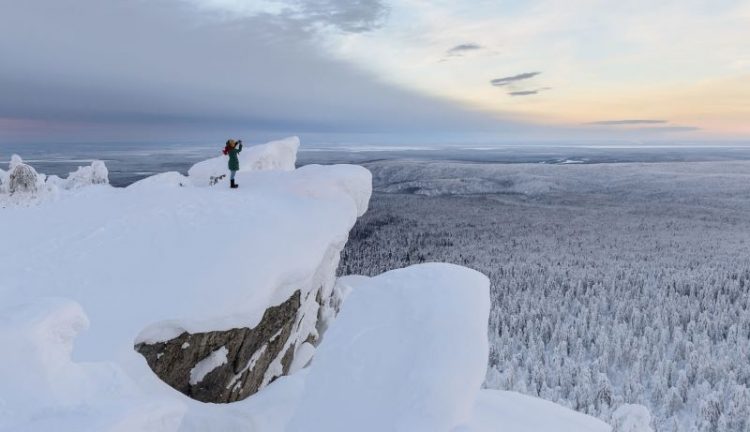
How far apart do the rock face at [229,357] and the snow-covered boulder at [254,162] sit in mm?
10611

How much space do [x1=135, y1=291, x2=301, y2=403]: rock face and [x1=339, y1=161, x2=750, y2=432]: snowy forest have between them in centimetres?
1006

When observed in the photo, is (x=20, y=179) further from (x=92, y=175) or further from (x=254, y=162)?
(x=254, y=162)

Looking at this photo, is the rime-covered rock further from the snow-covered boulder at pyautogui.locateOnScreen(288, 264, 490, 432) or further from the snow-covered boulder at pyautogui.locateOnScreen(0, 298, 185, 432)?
the snow-covered boulder at pyautogui.locateOnScreen(288, 264, 490, 432)

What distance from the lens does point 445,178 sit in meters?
120

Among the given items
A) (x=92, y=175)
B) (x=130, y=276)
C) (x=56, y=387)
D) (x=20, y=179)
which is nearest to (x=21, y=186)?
(x=20, y=179)

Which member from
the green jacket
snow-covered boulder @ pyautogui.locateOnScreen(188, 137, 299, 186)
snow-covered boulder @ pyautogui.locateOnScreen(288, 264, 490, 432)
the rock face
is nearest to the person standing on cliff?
the green jacket

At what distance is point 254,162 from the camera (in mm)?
24281

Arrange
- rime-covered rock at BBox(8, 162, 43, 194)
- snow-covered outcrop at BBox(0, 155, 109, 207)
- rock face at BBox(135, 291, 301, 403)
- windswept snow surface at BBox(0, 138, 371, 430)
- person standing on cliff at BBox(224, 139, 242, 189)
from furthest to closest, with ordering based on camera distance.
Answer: rime-covered rock at BBox(8, 162, 43, 194), snow-covered outcrop at BBox(0, 155, 109, 207), person standing on cliff at BBox(224, 139, 242, 189), rock face at BBox(135, 291, 301, 403), windswept snow surface at BBox(0, 138, 371, 430)

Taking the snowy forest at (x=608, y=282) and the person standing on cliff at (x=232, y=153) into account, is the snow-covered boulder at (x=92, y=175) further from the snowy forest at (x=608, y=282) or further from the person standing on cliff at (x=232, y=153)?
the snowy forest at (x=608, y=282)

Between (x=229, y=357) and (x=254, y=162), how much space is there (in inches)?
638

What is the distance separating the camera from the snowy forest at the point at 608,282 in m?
17.3

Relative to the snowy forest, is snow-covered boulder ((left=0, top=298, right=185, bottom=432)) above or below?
above

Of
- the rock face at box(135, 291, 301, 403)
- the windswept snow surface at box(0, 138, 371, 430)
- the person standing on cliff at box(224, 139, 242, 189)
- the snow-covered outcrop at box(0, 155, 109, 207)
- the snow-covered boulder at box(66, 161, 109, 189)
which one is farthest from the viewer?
the snow-covered boulder at box(66, 161, 109, 189)

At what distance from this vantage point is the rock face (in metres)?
8.51
